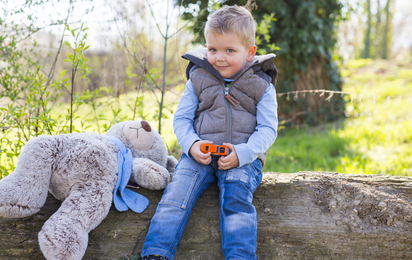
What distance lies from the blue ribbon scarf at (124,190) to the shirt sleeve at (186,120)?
1.24 ft

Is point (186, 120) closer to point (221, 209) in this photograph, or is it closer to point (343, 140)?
point (221, 209)

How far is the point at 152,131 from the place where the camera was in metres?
2.20

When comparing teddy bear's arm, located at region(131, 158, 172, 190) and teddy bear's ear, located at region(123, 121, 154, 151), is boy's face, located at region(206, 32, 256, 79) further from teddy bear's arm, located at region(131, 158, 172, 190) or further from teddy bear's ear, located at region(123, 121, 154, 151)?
teddy bear's arm, located at region(131, 158, 172, 190)

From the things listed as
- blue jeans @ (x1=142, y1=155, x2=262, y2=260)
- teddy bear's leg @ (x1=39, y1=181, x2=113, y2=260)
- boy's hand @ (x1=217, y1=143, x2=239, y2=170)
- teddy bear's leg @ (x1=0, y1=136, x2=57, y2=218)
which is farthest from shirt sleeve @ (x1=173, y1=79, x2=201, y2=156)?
teddy bear's leg @ (x1=0, y1=136, x2=57, y2=218)

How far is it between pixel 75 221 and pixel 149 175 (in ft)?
1.73

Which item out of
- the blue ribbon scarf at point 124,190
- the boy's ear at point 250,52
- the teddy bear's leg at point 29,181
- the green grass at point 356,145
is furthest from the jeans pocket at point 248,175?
the green grass at point 356,145

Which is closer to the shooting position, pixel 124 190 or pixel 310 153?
pixel 124 190

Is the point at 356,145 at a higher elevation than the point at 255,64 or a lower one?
lower

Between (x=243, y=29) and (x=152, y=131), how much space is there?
99cm

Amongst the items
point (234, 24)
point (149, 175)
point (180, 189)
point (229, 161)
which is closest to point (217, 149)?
point (229, 161)

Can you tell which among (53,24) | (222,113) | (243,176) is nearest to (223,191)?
(243,176)

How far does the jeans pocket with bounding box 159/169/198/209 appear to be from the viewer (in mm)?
1827

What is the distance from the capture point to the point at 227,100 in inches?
84.3

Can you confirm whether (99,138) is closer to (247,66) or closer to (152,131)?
(152,131)
